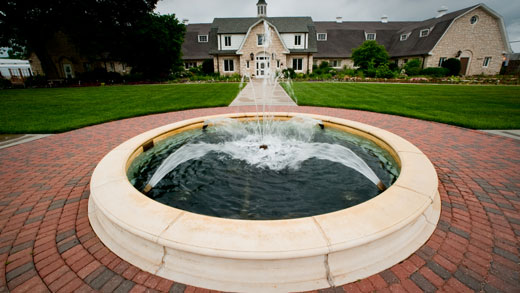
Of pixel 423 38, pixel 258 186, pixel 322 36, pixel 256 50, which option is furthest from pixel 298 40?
pixel 258 186

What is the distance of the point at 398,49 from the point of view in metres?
34.8

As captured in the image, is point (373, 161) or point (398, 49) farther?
point (398, 49)

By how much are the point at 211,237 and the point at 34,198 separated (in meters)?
3.34

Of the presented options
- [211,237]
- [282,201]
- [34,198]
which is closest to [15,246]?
[34,198]

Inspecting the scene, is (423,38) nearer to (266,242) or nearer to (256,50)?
(256,50)

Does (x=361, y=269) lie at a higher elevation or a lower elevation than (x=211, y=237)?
lower

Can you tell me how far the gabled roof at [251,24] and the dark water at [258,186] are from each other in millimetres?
30725

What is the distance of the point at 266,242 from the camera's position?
207cm

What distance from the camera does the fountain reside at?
203 centimetres

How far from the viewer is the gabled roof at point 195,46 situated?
35.6 metres

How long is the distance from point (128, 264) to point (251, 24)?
3533 centimetres

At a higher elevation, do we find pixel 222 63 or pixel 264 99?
pixel 222 63

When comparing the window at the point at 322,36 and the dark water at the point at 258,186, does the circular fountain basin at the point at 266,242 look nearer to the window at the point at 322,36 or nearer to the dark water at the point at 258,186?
the dark water at the point at 258,186

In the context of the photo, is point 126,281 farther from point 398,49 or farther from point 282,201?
point 398,49
